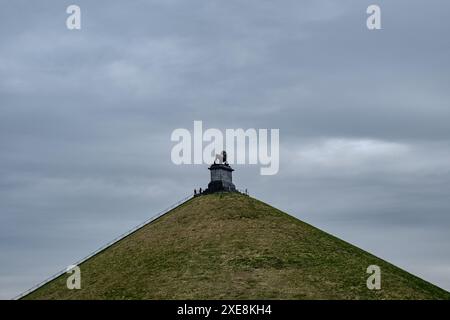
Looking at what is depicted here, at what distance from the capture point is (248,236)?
7794 centimetres

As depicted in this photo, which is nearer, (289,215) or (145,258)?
(145,258)

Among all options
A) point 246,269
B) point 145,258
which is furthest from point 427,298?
point 145,258

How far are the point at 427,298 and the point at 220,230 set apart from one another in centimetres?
2613

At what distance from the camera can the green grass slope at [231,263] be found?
65875 millimetres

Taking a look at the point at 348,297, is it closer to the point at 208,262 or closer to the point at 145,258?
the point at 208,262

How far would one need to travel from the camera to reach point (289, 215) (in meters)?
88.3

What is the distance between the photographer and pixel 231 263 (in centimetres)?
7106

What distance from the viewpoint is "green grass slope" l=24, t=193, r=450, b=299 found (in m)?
65.9

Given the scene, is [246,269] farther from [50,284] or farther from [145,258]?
[50,284]
